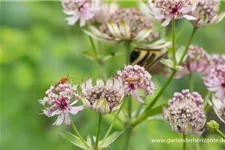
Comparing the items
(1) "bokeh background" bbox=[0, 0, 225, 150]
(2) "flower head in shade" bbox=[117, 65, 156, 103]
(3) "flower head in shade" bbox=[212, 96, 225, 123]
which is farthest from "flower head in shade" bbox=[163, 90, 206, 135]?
(1) "bokeh background" bbox=[0, 0, 225, 150]

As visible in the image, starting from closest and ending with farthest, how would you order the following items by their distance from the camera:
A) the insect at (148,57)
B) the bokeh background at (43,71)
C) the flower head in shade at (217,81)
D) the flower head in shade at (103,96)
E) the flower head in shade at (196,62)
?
1. the flower head in shade at (103,96)
2. the flower head in shade at (217,81)
3. the insect at (148,57)
4. the flower head in shade at (196,62)
5. the bokeh background at (43,71)

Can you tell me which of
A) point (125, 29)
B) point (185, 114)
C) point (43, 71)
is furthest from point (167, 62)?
point (43, 71)

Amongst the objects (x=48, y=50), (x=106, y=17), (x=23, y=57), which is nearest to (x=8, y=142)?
(x=23, y=57)

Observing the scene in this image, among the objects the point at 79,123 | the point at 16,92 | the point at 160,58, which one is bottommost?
the point at 79,123

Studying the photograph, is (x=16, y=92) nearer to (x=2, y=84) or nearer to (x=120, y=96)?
(x=2, y=84)

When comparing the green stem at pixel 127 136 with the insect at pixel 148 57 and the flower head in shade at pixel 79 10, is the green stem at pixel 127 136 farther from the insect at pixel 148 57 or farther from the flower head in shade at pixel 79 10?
the flower head in shade at pixel 79 10

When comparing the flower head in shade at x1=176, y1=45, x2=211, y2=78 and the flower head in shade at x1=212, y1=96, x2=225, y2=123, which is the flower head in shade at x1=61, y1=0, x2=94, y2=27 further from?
the flower head in shade at x1=212, y1=96, x2=225, y2=123

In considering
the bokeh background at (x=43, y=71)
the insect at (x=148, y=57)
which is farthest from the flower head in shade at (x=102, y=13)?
the bokeh background at (x=43, y=71)

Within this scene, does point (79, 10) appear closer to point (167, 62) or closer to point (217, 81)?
point (167, 62)
